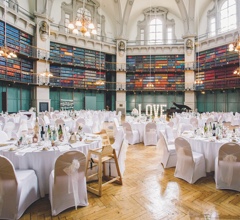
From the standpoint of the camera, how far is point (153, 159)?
466cm

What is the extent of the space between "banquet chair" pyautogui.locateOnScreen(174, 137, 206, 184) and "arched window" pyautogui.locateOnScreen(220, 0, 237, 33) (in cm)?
1511

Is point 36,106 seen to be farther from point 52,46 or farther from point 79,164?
point 79,164

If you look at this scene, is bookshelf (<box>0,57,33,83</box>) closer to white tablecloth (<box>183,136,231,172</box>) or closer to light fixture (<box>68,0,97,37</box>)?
light fixture (<box>68,0,97,37</box>)

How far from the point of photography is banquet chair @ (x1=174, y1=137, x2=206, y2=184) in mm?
3203

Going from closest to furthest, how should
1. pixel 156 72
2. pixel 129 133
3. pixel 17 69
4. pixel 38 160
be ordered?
1. pixel 38 160
2. pixel 129 133
3. pixel 17 69
4. pixel 156 72

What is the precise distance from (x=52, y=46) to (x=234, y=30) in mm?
14260

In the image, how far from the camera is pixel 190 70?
16.2 meters

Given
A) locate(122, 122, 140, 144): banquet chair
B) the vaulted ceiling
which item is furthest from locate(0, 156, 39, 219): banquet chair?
the vaulted ceiling

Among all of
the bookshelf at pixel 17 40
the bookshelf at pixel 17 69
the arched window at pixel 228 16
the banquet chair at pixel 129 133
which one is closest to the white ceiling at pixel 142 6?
the arched window at pixel 228 16

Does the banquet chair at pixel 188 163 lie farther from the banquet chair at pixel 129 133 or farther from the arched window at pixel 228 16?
the arched window at pixel 228 16

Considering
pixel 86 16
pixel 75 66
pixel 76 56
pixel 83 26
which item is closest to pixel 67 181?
pixel 83 26

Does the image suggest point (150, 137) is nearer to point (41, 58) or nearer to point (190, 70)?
point (41, 58)

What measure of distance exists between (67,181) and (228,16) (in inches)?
695

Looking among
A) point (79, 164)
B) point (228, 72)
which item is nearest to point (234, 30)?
point (228, 72)
